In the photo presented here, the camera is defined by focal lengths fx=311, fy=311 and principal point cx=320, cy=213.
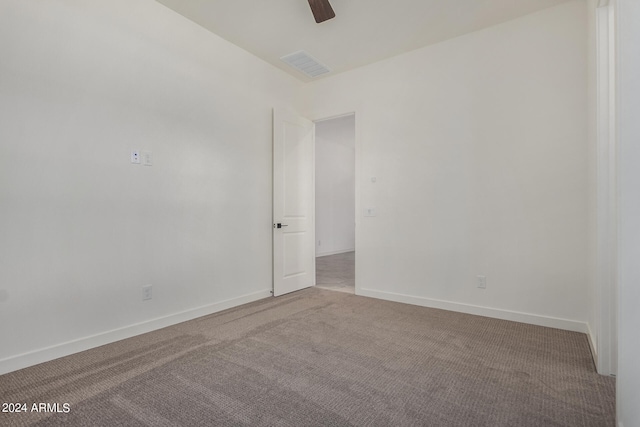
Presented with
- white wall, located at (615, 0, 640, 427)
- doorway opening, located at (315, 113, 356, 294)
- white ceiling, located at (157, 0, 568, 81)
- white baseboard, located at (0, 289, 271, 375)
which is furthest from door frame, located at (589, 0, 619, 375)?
doorway opening, located at (315, 113, 356, 294)

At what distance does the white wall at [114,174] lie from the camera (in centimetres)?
199

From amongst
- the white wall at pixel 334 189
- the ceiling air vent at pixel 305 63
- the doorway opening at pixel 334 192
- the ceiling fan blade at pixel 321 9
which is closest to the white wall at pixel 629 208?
the ceiling fan blade at pixel 321 9

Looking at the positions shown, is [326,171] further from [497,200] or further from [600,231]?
[600,231]

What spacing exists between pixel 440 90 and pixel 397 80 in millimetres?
529

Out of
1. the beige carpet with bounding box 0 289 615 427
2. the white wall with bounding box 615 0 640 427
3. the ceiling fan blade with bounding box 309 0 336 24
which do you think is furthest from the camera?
the ceiling fan blade with bounding box 309 0 336 24

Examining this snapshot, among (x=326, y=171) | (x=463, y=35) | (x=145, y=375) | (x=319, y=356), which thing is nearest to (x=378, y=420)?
(x=319, y=356)

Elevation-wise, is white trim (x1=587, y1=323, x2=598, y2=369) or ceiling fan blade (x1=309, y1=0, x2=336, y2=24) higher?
ceiling fan blade (x1=309, y1=0, x2=336, y2=24)

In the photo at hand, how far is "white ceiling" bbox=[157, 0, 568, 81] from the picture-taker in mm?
2682

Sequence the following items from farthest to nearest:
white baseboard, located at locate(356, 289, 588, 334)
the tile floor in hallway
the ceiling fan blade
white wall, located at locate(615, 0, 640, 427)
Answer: the tile floor in hallway
white baseboard, located at locate(356, 289, 588, 334)
the ceiling fan blade
white wall, located at locate(615, 0, 640, 427)

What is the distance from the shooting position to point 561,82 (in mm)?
2680

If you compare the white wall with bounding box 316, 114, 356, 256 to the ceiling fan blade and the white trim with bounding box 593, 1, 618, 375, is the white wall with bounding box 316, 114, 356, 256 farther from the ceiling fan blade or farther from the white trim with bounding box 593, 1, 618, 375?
the white trim with bounding box 593, 1, 618, 375

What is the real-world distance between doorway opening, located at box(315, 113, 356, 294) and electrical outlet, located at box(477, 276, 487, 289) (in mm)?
3427

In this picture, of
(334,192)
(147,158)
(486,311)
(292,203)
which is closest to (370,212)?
(292,203)

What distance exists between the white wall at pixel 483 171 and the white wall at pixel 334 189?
3458mm
